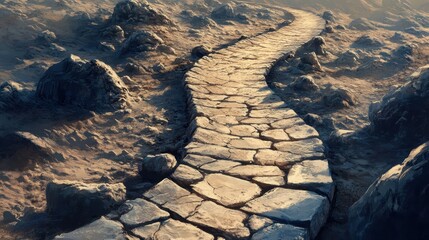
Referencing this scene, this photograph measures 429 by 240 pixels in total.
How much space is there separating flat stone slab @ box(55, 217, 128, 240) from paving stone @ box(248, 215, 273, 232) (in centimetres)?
91

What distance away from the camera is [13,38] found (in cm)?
827

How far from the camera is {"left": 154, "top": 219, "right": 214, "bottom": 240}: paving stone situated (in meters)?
3.01

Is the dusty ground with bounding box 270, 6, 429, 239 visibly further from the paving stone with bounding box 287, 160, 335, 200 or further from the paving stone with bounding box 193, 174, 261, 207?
the paving stone with bounding box 193, 174, 261, 207

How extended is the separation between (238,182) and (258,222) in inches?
24.8

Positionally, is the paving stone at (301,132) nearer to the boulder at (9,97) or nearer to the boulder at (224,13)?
the boulder at (9,97)

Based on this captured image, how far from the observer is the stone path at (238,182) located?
10.3 feet

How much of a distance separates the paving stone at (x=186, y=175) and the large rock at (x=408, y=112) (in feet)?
7.81

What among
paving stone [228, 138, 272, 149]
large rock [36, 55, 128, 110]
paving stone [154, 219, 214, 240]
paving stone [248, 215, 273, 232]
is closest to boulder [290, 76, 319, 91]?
paving stone [228, 138, 272, 149]

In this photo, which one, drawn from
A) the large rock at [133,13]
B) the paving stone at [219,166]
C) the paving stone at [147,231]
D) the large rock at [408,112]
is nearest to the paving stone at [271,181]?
the paving stone at [219,166]

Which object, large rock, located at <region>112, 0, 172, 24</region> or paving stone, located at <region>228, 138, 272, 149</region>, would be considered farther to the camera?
large rock, located at <region>112, 0, 172, 24</region>

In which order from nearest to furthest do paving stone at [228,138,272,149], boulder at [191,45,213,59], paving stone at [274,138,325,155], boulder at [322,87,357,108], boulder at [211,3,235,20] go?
paving stone at [274,138,325,155] → paving stone at [228,138,272,149] → boulder at [322,87,357,108] → boulder at [191,45,213,59] → boulder at [211,3,235,20]

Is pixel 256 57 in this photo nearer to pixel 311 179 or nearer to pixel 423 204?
pixel 311 179

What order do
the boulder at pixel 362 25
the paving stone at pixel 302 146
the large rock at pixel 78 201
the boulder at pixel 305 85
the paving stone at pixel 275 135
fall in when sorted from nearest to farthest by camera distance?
the large rock at pixel 78 201 → the paving stone at pixel 302 146 → the paving stone at pixel 275 135 → the boulder at pixel 305 85 → the boulder at pixel 362 25

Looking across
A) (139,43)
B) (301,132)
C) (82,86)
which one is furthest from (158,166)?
(139,43)
